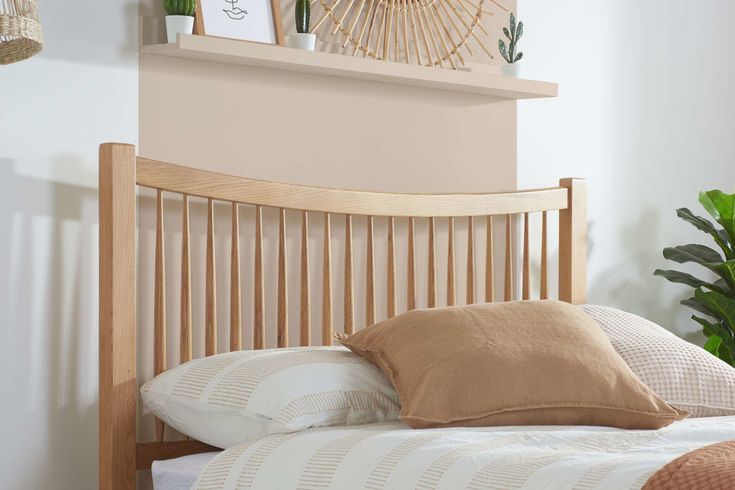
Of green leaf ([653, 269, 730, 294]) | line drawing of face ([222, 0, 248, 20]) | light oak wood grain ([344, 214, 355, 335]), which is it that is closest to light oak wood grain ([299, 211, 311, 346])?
light oak wood grain ([344, 214, 355, 335])

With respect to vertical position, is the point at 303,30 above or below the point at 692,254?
above

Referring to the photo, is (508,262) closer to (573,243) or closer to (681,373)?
(573,243)

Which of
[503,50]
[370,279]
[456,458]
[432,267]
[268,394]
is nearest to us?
[456,458]

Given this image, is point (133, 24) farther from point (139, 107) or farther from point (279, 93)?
point (279, 93)

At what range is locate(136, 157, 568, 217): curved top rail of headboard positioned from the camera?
217cm

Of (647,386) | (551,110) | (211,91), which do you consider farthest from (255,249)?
(551,110)

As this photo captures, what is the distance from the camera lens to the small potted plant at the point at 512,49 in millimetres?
2822

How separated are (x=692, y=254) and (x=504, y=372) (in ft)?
5.12

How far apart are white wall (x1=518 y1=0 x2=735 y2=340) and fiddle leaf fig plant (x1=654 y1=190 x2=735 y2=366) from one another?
151 millimetres

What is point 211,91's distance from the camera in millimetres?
2381

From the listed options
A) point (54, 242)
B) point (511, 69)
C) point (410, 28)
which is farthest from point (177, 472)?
point (511, 69)

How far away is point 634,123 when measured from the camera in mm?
3377

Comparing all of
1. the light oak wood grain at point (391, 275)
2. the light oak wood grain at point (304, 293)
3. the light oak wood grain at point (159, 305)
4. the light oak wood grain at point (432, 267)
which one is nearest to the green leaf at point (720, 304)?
the light oak wood grain at point (432, 267)

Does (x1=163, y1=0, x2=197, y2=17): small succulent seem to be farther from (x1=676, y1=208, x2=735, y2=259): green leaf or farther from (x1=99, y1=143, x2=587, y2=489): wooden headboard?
(x1=676, y1=208, x2=735, y2=259): green leaf
